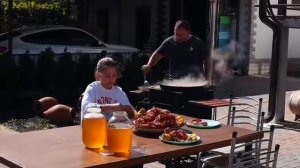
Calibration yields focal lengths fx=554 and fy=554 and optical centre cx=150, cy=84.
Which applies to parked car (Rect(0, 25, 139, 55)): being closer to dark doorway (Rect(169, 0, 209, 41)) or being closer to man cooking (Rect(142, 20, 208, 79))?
dark doorway (Rect(169, 0, 209, 41))

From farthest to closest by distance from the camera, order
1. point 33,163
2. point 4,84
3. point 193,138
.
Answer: point 4,84
point 193,138
point 33,163

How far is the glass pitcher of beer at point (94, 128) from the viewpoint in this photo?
3.54m

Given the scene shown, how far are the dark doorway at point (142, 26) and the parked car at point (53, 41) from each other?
5.88 metres

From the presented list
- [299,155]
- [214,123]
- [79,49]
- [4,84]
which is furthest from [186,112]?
[79,49]

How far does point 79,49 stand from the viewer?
13.3 m

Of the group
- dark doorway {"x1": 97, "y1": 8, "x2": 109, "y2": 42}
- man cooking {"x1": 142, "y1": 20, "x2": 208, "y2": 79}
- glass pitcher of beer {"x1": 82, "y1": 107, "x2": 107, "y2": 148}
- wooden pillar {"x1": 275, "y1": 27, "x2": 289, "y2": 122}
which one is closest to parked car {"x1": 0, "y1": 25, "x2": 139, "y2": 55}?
wooden pillar {"x1": 275, "y1": 27, "x2": 289, "y2": 122}

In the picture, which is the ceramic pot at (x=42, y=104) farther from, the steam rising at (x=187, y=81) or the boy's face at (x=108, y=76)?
the boy's face at (x=108, y=76)

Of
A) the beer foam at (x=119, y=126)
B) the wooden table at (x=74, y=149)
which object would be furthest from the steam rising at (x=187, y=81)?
the beer foam at (x=119, y=126)

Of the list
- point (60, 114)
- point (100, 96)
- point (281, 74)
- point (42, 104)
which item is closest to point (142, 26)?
point (281, 74)

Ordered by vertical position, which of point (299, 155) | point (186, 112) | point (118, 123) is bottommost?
point (299, 155)

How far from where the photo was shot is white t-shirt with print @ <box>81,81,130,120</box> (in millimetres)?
4543

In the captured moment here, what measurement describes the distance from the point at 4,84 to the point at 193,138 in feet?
22.2

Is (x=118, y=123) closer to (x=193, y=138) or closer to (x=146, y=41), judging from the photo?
(x=193, y=138)

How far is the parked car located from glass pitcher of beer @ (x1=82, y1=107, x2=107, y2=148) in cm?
918
